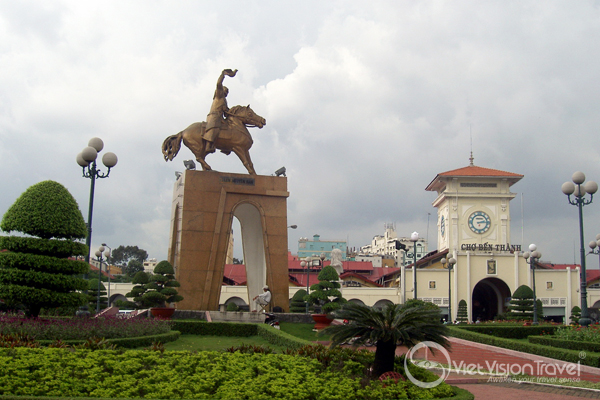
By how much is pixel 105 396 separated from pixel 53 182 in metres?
7.64

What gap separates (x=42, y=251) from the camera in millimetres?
13539

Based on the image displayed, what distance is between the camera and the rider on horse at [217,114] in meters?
23.9

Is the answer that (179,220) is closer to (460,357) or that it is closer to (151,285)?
(151,285)

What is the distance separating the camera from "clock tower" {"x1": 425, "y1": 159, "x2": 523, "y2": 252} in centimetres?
5184

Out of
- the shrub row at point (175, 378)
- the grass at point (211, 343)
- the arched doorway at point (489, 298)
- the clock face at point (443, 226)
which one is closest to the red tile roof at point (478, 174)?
the clock face at point (443, 226)

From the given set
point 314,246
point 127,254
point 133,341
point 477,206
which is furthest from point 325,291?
point 127,254

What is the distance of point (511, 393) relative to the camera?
34.3ft

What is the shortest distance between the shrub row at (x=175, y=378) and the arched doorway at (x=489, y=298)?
1626 inches

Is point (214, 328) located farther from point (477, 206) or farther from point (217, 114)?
point (477, 206)

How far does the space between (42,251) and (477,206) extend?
148ft

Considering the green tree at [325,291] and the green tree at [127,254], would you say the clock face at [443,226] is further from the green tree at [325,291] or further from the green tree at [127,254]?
the green tree at [127,254]

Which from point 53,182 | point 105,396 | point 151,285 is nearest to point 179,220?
point 151,285

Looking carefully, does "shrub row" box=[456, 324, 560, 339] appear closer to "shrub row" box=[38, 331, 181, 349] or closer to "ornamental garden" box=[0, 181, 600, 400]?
"ornamental garden" box=[0, 181, 600, 400]

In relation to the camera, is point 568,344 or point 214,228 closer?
point 568,344
